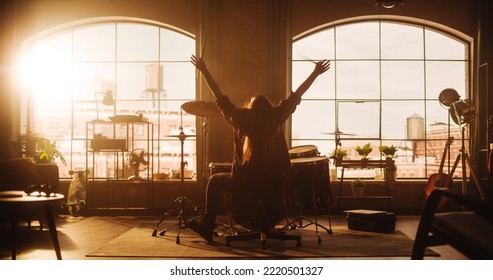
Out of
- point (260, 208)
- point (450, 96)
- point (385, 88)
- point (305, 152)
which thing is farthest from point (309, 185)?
point (385, 88)

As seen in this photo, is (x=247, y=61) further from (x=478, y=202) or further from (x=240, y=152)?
(x=478, y=202)

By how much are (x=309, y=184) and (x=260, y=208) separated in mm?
596

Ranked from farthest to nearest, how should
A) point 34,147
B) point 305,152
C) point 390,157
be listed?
point 390,157 → point 34,147 → point 305,152

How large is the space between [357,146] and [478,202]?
4582 millimetres

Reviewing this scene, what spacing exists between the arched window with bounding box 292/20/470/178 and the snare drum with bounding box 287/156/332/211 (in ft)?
8.19

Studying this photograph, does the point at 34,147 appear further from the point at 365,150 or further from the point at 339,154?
the point at 365,150

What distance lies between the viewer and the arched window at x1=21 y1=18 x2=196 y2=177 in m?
6.51

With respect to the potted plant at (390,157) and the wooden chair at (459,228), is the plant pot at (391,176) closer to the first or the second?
the potted plant at (390,157)

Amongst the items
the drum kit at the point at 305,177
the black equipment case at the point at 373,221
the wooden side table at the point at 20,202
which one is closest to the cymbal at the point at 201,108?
the drum kit at the point at 305,177

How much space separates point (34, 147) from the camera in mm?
5766

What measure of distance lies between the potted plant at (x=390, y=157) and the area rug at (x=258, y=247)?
1889 mm

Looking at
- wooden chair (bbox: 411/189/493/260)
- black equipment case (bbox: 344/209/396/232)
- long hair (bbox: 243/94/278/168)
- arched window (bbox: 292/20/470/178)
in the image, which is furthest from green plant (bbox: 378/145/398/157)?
wooden chair (bbox: 411/189/493/260)

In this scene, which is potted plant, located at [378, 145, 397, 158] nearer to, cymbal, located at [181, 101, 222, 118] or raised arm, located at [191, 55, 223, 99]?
cymbal, located at [181, 101, 222, 118]
